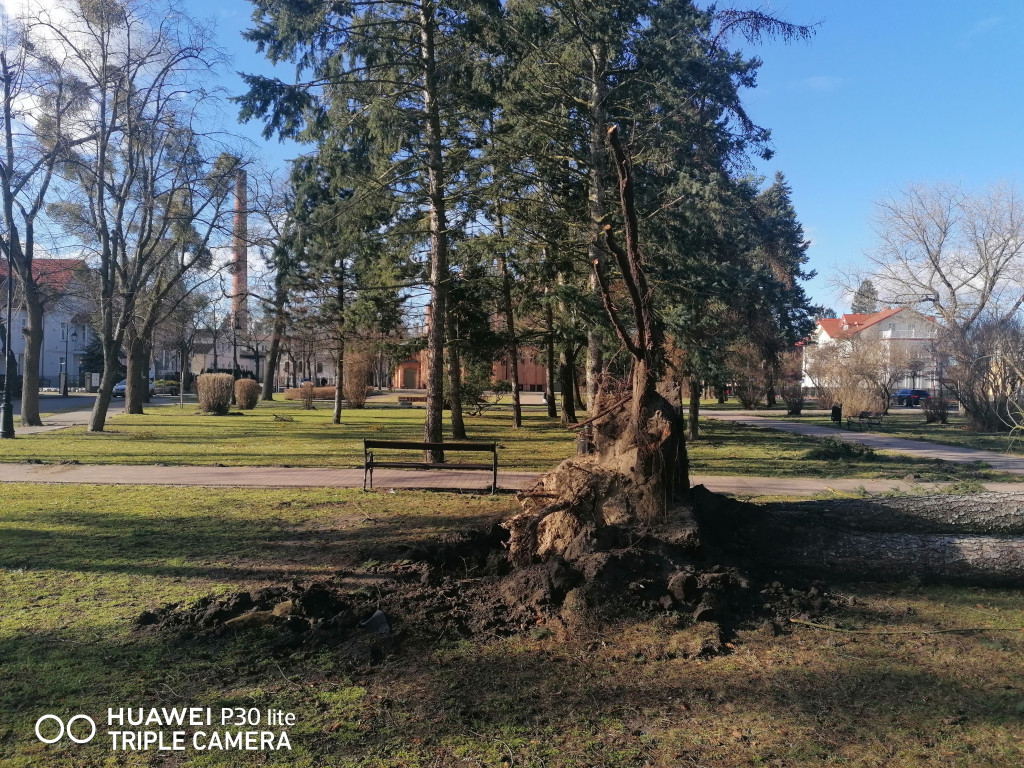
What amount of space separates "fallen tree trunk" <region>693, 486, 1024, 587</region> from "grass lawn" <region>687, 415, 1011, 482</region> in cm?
691

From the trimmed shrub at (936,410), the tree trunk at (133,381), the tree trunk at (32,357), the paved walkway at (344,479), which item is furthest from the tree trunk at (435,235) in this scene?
the trimmed shrub at (936,410)

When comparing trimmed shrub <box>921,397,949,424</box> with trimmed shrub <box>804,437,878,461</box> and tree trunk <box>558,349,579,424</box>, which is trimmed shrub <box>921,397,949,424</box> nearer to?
tree trunk <box>558,349,579,424</box>

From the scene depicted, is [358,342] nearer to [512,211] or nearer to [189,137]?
[189,137]

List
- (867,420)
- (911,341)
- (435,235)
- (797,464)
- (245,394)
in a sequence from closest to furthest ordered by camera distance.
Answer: (435,235) → (797,464) → (867,420) → (245,394) → (911,341)

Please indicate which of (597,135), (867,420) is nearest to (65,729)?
(597,135)

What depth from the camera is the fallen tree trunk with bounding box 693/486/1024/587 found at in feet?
18.7

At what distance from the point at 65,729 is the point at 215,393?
102 ft

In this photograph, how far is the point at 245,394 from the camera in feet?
122

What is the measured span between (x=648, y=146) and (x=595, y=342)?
4.73 m

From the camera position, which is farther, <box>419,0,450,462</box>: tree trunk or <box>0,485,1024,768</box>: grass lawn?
<box>419,0,450,462</box>: tree trunk

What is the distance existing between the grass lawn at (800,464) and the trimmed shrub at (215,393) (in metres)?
22.3

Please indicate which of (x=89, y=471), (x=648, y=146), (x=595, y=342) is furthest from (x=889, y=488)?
(x=89, y=471)

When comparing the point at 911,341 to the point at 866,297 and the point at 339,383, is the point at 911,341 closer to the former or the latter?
the point at 866,297

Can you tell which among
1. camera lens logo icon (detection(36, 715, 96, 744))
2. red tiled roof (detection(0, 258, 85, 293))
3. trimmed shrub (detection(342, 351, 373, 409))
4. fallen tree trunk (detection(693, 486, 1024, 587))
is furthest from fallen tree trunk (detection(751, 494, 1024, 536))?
trimmed shrub (detection(342, 351, 373, 409))
